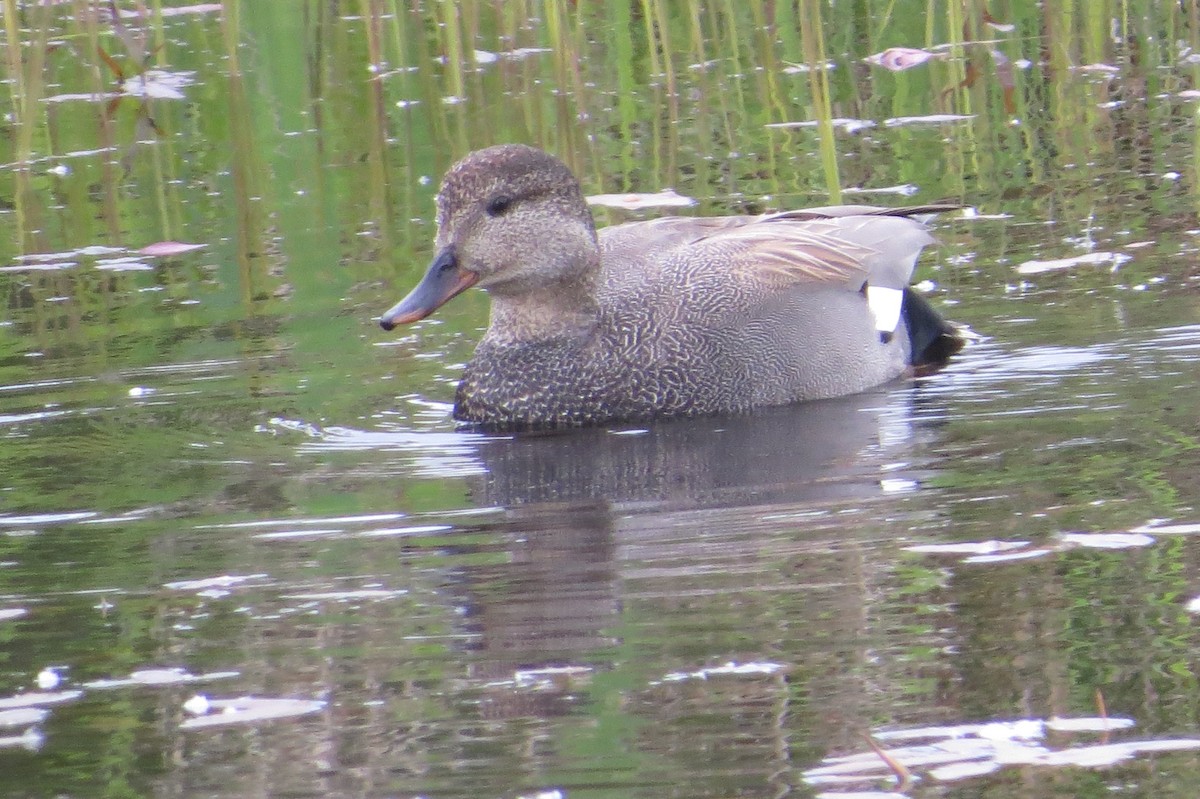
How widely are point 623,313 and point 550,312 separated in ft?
0.84

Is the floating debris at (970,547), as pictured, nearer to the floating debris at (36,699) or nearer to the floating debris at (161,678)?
the floating debris at (161,678)

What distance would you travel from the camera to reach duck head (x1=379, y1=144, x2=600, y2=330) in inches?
251

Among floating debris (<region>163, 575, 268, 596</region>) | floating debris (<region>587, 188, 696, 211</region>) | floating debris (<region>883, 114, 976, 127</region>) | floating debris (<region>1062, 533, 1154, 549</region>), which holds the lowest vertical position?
floating debris (<region>1062, 533, 1154, 549</region>)

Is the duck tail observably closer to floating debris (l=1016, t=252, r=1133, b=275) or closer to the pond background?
the pond background

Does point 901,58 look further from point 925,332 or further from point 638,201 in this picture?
point 925,332

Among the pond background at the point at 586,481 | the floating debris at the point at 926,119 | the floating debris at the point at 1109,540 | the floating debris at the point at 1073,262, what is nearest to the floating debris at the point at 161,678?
the pond background at the point at 586,481

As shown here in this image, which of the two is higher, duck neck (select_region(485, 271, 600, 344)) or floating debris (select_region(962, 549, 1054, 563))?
duck neck (select_region(485, 271, 600, 344))

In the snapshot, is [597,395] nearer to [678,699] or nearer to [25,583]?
[25,583]

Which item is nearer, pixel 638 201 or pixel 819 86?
pixel 819 86

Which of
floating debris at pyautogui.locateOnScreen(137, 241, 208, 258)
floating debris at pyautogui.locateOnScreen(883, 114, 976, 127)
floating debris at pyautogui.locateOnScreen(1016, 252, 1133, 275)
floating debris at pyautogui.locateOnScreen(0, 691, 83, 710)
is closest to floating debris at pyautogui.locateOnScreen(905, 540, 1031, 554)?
floating debris at pyautogui.locateOnScreen(0, 691, 83, 710)

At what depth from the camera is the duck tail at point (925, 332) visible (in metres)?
6.91

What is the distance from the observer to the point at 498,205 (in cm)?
640

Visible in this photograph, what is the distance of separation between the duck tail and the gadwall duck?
4 centimetres

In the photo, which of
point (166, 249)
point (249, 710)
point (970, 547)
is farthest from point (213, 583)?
point (166, 249)
